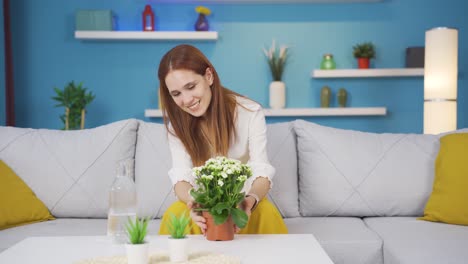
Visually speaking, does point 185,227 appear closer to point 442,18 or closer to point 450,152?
point 450,152

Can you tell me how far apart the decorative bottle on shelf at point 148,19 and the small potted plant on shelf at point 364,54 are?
1.64 m

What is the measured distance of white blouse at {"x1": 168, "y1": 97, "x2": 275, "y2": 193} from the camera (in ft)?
6.30

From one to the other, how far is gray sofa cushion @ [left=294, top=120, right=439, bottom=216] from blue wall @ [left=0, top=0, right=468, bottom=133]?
1933 millimetres

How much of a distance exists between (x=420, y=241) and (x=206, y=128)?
0.86 m

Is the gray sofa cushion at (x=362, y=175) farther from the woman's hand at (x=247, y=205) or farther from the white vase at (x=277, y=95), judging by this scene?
the white vase at (x=277, y=95)

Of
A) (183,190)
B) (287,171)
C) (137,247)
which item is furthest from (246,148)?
(137,247)

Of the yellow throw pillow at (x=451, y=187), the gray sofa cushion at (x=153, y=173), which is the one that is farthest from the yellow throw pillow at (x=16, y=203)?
the yellow throw pillow at (x=451, y=187)

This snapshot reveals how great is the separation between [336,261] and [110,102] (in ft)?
9.42

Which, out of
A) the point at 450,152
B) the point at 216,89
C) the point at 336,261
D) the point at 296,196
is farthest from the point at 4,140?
the point at 450,152

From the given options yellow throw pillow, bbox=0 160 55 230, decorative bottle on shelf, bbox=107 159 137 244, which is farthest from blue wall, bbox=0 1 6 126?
decorative bottle on shelf, bbox=107 159 137 244

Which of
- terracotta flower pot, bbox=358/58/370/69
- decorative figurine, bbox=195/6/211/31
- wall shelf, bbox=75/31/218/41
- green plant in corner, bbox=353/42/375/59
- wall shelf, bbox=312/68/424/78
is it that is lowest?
wall shelf, bbox=312/68/424/78

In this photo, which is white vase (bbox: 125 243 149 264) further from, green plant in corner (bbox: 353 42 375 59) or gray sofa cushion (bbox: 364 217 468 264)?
green plant in corner (bbox: 353 42 375 59)

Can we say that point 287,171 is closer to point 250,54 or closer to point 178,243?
point 178,243

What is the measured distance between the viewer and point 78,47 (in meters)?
4.33
